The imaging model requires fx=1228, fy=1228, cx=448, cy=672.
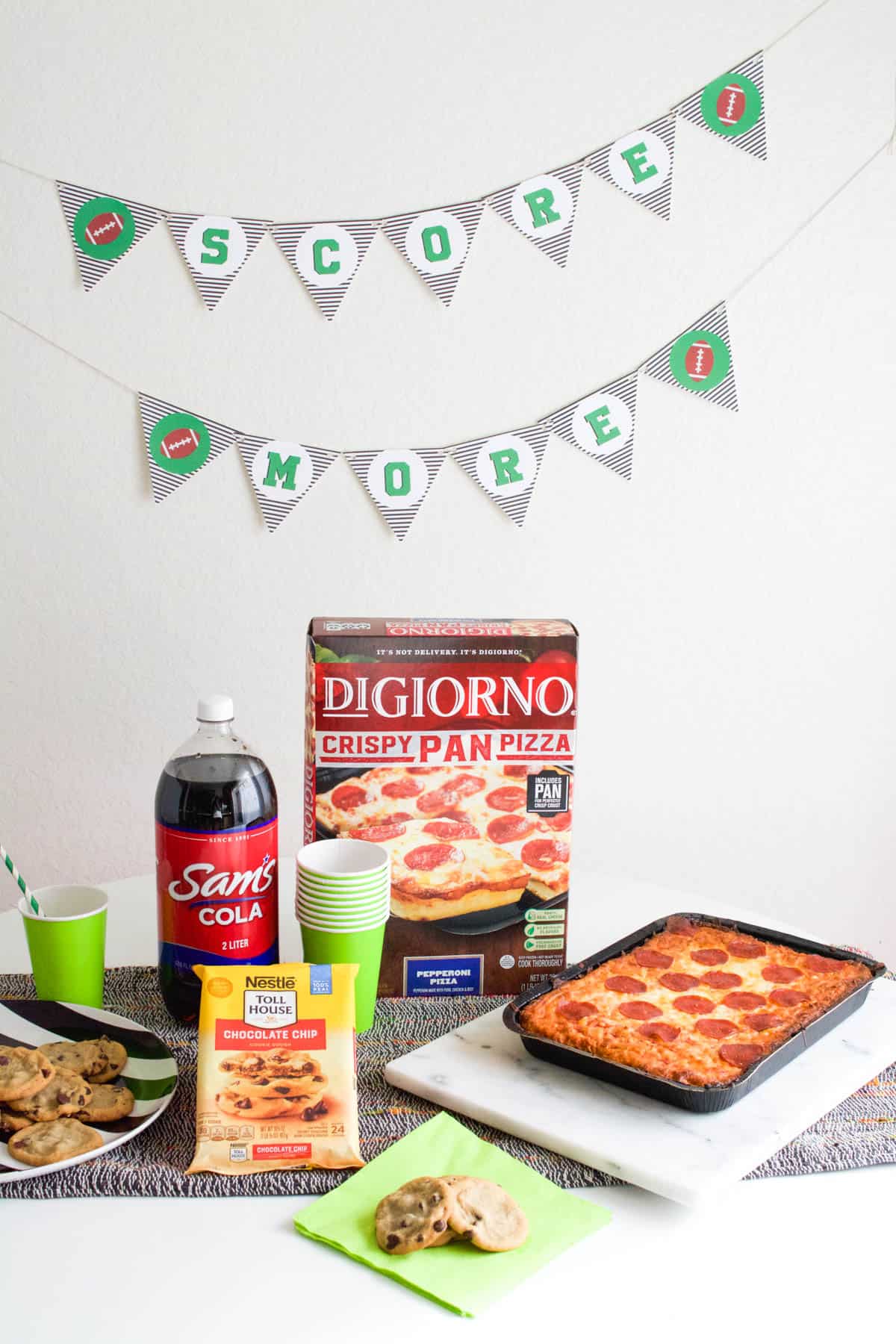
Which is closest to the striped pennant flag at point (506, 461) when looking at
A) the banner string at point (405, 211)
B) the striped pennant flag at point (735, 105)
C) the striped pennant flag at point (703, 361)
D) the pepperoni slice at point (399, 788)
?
the striped pennant flag at point (703, 361)

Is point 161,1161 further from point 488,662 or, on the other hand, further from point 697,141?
point 697,141

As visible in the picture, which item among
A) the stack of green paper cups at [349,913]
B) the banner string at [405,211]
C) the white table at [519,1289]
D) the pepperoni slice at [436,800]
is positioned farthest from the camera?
the banner string at [405,211]

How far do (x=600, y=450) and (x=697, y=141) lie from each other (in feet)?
1.79

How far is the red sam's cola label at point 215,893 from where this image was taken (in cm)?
111

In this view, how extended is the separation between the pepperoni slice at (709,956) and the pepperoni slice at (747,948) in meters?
0.01

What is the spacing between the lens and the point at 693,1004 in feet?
3.61

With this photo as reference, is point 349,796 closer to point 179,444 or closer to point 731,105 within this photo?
point 179,444

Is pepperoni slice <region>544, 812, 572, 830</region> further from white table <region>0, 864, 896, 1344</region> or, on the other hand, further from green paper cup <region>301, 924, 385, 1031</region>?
white table <region>0, 864, 896, 1344</region>

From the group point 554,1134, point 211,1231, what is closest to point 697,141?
point 554,1134

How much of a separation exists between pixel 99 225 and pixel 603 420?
90 centimetres

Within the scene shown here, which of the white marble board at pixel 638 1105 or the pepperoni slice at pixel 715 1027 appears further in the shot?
the pepperoni slice at pixel 715 1027

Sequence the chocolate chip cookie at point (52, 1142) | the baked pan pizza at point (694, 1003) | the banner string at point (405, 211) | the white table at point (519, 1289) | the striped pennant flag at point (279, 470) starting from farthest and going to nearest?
the striped pennant flag at point (279, 470)
the banner string at point (405, 211)
the baked pan pizza at point (694, 1003)
the chocolate chip cookie at point (52, 1142)
the white table at point (519, 1289)

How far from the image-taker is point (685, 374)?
7.13ft

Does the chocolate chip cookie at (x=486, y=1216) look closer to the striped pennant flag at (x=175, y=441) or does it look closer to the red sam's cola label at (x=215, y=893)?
the red sam's cola label at (x=215, y=893)
